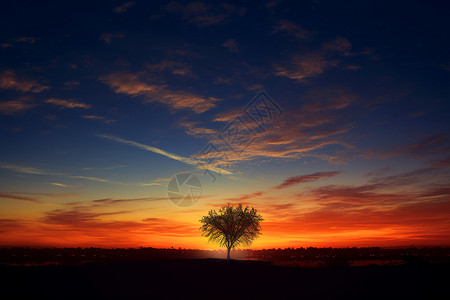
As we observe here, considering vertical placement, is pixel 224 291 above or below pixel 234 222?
below

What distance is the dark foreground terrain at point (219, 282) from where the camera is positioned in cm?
3028

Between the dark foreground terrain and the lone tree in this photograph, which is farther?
the lone tree

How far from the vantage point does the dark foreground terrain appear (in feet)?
99.3

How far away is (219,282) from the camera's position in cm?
3575

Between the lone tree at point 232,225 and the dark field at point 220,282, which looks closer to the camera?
the dark field at point 220,282

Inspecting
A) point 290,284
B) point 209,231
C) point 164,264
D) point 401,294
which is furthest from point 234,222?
point 401,294

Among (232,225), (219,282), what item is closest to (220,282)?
(219,282)

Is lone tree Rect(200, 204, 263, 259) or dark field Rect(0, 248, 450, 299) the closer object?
dark field Rect(0, 248, 450, 299)

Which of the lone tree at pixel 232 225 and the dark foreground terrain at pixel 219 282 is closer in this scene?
the dark foreground terrain at pixel 219 282

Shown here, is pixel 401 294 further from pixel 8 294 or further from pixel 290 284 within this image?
pixel 8 294

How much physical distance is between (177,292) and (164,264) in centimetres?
1300

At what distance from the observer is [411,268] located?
3972 centimetres

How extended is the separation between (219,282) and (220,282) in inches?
4.4

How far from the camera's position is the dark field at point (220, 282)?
99.4 feet
